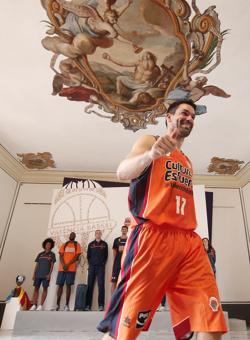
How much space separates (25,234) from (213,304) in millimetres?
6462

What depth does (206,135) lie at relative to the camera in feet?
18.7

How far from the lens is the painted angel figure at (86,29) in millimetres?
3342

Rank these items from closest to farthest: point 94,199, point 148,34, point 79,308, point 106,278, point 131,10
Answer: point 131,10, point 148,34, point 79,308, point 106,278, point 94,199

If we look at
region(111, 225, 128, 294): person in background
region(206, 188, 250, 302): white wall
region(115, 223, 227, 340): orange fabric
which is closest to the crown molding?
region(111, 225, 128, 294): person in background

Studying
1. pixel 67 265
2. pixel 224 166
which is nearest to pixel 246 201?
pixel 224 166

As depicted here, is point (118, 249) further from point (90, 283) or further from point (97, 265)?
point (90, 283)

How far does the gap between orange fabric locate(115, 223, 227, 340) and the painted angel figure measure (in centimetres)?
297

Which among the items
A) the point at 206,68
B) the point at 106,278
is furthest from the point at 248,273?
the point at 206,68

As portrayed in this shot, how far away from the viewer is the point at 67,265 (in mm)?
5887

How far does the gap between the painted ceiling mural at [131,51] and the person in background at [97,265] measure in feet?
9.37

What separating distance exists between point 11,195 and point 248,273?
6.07m

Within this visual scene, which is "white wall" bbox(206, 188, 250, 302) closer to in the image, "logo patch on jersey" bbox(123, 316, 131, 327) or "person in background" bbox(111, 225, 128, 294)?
"person in background" bbox(111, 225, 128, 294)

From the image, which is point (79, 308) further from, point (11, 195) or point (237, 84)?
point (237, 84)

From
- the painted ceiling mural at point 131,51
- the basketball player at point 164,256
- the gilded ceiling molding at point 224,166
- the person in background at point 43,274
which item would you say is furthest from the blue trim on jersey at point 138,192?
the gilded ceiling molding at point 224,166
